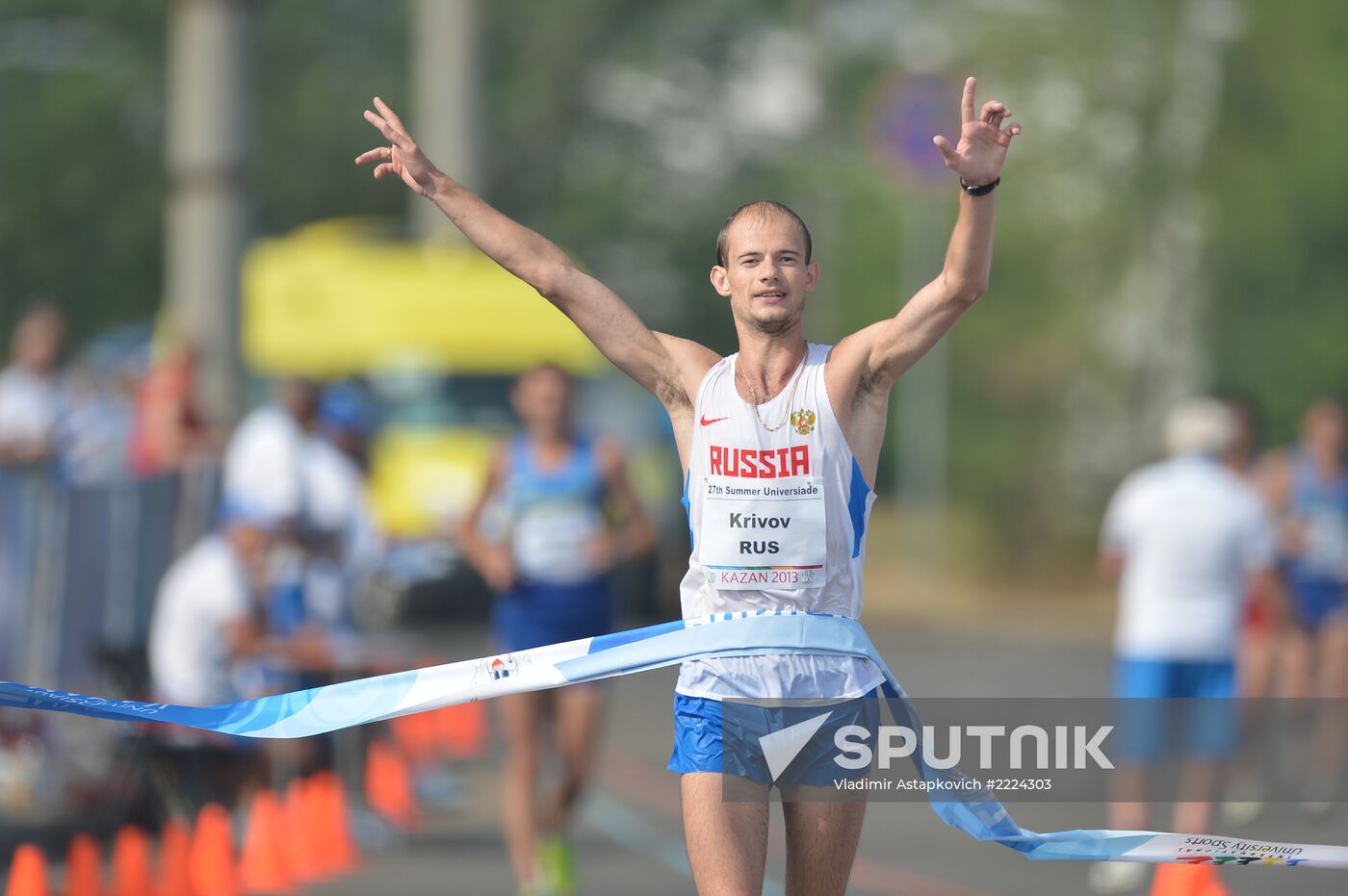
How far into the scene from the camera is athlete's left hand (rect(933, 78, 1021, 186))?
535 centimetres

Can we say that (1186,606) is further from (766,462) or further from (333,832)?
(766,462)

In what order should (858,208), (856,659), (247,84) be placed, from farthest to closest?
(858,208)
(247,84)
(856,659)

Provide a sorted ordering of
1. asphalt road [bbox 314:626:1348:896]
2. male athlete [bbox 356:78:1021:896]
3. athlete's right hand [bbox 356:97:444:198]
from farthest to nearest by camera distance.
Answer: asphalt road [bbox 314:626:1348:896]
athlete's right hand [bbox 356:97:444:198]
male athlete [bbox 356:78:1021:896]

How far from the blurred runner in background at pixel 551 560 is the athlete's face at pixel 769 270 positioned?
4.45 meters

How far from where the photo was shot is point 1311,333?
24391mm

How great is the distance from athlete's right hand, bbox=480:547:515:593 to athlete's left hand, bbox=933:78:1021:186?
16.6 ft

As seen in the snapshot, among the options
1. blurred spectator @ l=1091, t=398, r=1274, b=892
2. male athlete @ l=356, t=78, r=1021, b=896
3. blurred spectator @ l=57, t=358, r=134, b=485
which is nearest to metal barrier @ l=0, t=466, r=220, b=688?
blurred spectator @ l=57, t=358, r=134, b=485

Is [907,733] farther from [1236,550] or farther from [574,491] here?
[1236,550]

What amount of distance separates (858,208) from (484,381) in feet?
43.2

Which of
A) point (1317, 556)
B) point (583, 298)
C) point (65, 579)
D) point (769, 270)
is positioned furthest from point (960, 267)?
point (1317, 556)

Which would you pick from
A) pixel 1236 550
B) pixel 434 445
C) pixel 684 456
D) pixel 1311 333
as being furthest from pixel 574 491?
pixel 1311 333

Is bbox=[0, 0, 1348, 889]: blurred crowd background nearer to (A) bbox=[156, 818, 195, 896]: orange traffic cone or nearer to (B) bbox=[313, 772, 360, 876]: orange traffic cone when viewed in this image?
(B) bbox=[313, 772, 360, 876]: orange traffic cone

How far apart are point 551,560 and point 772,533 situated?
4685 millimetres

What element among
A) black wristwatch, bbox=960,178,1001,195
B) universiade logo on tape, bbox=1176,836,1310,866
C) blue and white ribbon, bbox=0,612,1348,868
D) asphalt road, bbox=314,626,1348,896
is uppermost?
black wristwatch, bbox=960,178,1001,195
